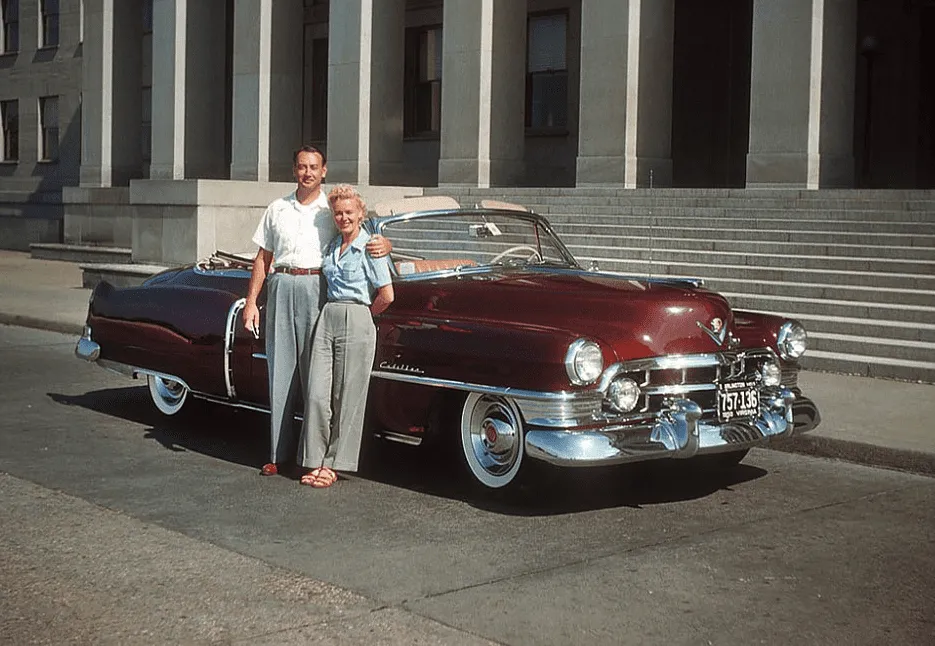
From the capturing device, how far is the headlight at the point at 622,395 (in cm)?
677

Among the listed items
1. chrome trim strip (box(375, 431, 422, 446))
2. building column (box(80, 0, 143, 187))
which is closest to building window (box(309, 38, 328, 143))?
building column (box(80, 0, 143, 187))

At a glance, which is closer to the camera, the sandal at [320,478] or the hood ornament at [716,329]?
the hood ornament at [716,329]

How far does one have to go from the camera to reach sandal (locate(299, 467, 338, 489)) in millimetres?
7434

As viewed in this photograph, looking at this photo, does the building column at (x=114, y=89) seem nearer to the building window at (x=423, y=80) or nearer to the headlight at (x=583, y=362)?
the building window at (x=423, y=80)

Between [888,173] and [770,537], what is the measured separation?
2001cm

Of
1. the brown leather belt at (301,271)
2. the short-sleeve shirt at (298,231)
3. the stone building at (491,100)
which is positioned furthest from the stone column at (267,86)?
the brown leather belt at (301,271)

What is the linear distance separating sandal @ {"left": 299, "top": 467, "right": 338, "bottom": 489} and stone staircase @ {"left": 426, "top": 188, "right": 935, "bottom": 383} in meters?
4.14

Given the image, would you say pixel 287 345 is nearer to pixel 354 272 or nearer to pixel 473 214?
pixel 354 272

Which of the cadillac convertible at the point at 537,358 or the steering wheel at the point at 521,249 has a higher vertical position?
the steering wheel at the point at 521,249

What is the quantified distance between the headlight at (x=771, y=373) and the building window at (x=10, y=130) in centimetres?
3760

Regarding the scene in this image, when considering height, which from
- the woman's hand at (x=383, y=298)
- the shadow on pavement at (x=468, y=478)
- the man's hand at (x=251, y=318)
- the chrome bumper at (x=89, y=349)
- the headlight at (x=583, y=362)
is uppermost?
the woman's hand at (x=383, y=298)

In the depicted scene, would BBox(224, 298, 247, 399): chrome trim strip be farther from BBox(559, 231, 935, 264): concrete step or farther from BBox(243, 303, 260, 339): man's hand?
BBox(559, 231, 935, 264): concrete step

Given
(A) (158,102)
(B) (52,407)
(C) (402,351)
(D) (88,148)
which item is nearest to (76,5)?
(D) (88,148)

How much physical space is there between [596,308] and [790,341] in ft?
4.35
